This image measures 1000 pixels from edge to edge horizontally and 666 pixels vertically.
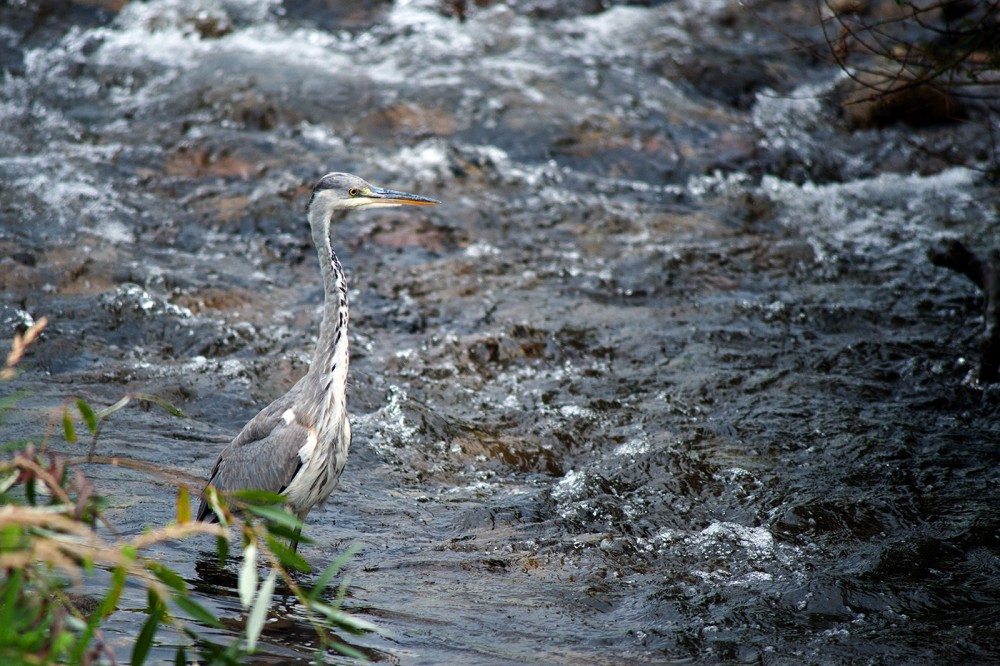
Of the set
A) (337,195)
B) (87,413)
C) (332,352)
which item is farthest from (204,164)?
(87,413)

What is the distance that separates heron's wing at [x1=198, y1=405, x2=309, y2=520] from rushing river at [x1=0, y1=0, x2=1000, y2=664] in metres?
0.40

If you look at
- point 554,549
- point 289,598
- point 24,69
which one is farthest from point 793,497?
point 24,69

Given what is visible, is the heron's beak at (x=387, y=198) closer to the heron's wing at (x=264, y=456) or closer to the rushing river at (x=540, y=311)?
the heron's wing at (x=264, y=456)

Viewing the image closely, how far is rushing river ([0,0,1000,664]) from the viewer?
4.62 m

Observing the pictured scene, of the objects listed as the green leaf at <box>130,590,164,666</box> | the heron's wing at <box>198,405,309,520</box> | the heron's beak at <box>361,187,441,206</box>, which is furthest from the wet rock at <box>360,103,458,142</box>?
the green leaf at <box>130,590,164,666</box>

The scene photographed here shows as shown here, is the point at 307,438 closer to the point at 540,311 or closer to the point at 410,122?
the point at 540,311

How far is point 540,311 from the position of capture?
305 inches

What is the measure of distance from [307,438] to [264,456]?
9.2 inches

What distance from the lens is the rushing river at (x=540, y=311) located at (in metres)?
4.62

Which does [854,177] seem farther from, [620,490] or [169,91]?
[169,91]

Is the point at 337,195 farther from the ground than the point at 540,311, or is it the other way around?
the point at 337,195

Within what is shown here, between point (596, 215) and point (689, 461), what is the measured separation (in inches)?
153

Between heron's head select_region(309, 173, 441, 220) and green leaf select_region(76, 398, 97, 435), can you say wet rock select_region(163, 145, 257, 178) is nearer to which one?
heron's head select_region(309, 173, 441, 220)

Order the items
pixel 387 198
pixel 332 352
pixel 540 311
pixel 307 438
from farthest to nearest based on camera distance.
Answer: pixel 540 311, pixel 387 198, pixel 332 352, pixel 307 438
